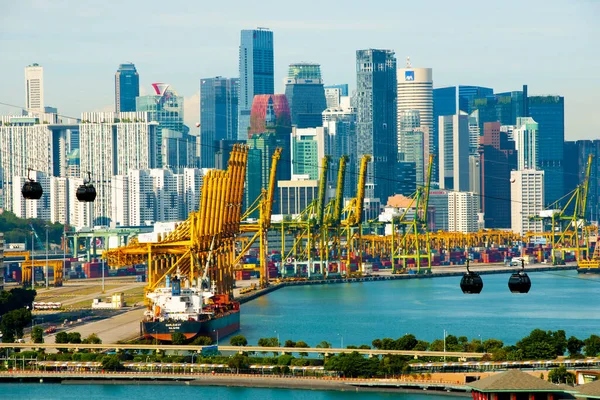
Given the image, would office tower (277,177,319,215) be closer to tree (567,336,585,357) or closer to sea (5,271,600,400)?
sea (5,271,600,400)

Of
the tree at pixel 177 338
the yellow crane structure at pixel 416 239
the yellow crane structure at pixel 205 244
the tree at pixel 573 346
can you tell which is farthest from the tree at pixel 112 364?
the yellow crane structure at pixel 416 239

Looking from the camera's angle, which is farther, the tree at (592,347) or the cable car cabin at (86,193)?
the tree at (592,347)

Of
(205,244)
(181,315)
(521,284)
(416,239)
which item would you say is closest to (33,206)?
(416,239)

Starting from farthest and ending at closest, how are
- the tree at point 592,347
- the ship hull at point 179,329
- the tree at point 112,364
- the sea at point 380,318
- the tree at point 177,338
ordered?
the ship hull at point 179,329 → the tree at point 177,338 → the tree at point 112,364 → the tree at point 592,347 → the sea at point 380,318

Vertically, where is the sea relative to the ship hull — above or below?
below

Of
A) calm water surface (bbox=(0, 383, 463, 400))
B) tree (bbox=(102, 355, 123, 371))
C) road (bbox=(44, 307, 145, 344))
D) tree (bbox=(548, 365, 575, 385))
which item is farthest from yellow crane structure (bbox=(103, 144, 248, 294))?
tree (bbox=(548, 365, 575, 385))

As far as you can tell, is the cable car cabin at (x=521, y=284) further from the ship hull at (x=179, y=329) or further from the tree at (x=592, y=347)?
the ship hull at (x=179, y=329)

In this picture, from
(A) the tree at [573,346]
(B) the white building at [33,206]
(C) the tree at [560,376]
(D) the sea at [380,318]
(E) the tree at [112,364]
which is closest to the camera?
(C) the tree at [560,376]
